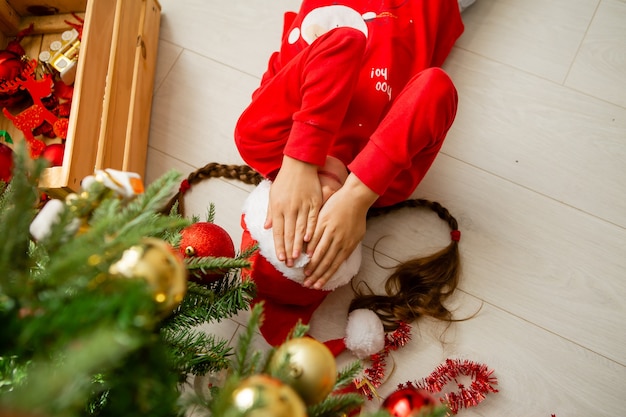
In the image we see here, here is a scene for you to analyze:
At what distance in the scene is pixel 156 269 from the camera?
1.06 ft

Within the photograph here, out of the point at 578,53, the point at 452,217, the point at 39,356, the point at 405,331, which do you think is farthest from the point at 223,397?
the point at 578,53

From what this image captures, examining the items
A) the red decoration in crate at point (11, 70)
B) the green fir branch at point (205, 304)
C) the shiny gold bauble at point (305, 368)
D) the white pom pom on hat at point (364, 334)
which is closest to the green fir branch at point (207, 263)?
the green fir branch at point (205, 304)

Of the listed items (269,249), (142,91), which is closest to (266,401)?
(269,249)

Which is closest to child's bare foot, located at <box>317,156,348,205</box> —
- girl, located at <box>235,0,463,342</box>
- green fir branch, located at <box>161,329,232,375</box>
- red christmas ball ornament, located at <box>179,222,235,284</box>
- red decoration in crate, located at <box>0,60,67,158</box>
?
girl, located at <box>235,0,463,342</box>

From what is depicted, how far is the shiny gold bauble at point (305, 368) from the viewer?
379mm

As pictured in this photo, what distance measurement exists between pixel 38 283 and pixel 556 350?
3.01ft

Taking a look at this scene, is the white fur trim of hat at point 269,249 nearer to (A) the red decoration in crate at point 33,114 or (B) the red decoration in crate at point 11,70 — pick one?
(A) the red decoration in crate at point 33,114

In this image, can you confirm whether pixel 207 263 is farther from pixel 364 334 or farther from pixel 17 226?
pixel 364 334

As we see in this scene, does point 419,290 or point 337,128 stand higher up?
point 337,128

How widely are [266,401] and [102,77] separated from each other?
77 cm

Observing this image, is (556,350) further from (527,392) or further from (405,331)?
(405,331)

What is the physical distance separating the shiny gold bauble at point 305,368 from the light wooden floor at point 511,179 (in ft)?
1.78

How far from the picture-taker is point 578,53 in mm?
1039

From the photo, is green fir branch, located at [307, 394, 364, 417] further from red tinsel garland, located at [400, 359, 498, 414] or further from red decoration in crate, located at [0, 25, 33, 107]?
red decoration in crate, located at [0, 25, 33, 107]
